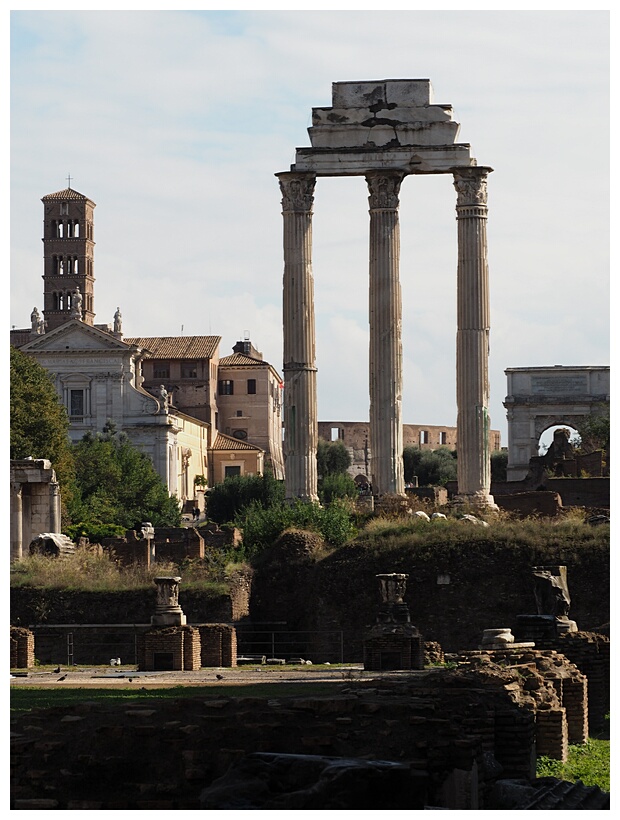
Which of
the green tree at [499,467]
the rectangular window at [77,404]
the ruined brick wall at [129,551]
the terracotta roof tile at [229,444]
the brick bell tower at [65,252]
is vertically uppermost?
the brick bell tower at [65,252]

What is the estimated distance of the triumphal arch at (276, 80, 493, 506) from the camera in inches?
1501

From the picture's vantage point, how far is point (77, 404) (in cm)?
8650

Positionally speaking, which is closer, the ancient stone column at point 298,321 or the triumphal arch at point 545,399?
the ancient stone column at point 298,321

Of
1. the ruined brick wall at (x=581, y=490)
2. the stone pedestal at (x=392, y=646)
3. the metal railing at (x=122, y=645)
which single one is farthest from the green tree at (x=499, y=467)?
the stone pedestal at (x=392, y=646)

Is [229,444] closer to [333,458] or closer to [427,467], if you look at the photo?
[333,458]

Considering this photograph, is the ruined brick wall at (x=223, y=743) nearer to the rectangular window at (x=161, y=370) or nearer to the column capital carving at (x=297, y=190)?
the column capital carving at (x=297, y=190)

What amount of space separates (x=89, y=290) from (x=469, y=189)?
233 ft

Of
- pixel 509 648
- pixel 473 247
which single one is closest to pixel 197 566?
pixel 473 247

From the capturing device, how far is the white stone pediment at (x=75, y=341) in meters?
86.4

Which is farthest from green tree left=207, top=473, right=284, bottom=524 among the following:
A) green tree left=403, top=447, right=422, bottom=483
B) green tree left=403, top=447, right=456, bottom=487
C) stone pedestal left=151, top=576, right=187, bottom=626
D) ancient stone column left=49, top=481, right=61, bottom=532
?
stone pedestal left=151, top=576, right=187, bottom=626

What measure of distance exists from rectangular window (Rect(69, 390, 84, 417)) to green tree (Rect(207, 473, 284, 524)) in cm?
2211

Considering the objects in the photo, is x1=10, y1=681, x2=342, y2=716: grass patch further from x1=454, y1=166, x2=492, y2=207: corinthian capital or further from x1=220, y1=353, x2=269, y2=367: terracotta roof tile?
x1=220, y1=353, x2=269, y2=367: terracotta roof tile

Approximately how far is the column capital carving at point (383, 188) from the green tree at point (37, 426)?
16253 mm

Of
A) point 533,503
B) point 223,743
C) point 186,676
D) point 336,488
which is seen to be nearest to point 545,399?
point 336,488
